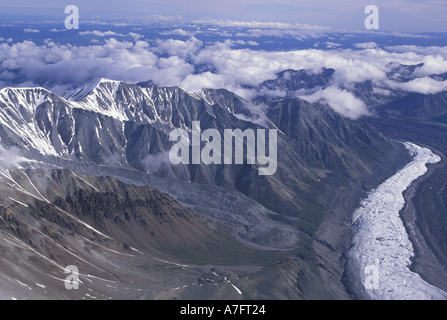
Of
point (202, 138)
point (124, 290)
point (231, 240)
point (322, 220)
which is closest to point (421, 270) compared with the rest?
point (322, 220)

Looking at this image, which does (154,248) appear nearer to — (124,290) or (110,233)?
(110,233)
